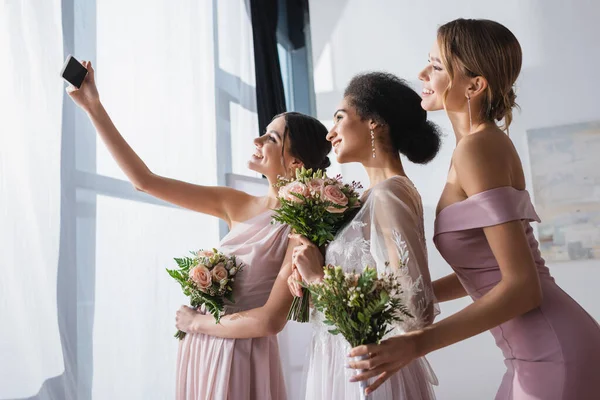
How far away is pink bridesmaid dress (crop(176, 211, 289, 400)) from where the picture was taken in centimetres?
219

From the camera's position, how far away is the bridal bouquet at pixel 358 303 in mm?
1410

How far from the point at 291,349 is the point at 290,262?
172 cm

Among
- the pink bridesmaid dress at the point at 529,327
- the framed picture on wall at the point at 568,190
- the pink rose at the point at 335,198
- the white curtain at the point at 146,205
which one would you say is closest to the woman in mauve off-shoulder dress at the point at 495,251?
the pink bridesmaid dress at the point at 529,327

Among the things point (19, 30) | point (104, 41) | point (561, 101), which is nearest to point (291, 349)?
point (104, 41)

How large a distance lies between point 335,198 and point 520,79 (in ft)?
10.8

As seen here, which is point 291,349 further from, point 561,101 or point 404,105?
point 561,101

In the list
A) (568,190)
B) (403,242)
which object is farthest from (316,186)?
(568,190)

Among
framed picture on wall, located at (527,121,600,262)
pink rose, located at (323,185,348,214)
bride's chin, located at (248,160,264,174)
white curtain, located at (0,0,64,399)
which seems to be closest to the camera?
pink rose, located at (323,185,348,214)

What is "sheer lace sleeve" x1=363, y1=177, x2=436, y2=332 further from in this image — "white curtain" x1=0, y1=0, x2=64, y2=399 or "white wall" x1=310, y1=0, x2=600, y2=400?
"white wall" x1=310, y1=0, x2=600, y2=400

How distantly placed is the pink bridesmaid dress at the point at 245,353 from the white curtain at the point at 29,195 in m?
0.51

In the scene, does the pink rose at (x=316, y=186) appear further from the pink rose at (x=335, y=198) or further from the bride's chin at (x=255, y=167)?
the bride's chin at (x=255, y=167)

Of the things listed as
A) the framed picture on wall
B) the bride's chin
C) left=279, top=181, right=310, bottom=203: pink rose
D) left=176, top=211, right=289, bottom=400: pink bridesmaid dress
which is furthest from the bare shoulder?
the framed picture on wall

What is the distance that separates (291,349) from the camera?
145 inches

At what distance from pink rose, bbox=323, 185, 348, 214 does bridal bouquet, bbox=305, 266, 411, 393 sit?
434 mm
